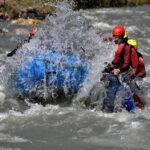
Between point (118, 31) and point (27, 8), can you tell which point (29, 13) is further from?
point (118, 31)

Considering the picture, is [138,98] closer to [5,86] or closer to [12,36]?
[5,86]

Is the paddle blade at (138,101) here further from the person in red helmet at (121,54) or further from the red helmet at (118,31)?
the red helmet at (118,31)

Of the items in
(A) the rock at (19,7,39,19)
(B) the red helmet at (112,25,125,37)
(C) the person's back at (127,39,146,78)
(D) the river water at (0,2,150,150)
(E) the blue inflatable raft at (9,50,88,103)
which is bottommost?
(A) the rock at (19,7,39,19)

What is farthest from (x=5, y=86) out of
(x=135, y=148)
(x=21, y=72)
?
(x=135, y=148)

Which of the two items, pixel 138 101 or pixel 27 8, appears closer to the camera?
pixel 138 101

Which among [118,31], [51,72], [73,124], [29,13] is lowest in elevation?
[29,13]

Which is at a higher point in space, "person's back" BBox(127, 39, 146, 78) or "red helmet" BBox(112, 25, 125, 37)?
"red helmet" BBox(112, 25, 125, 37)

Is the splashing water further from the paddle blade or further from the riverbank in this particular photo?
the riverbank

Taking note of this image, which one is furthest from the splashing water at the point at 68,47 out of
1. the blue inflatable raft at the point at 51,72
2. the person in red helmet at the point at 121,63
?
the person in red helmet at the point at 121,63

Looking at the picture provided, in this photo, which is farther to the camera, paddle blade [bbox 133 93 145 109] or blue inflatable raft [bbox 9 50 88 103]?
blue inflatable raft [bbox 9 50 88 103]

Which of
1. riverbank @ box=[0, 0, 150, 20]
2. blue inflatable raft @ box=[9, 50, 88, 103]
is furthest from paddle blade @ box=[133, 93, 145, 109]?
riverbank @ box=[0, 0, 150, 20]

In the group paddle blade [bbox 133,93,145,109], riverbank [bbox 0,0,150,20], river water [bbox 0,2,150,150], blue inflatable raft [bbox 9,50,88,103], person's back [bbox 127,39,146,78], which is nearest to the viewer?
river water [bbox 0,2,150,150]

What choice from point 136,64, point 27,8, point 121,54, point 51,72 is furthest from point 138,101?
point 27,8

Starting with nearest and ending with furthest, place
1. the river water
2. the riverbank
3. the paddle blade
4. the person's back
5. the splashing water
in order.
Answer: the river water, the person's back, the paddle blade, the splashing water, the riverbank
